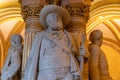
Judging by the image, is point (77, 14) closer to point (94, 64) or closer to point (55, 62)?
point (94, 64)

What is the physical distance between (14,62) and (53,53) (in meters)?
1.19

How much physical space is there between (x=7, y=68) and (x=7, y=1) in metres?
6.45

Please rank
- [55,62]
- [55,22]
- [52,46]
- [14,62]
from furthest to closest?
[14,62], [55,22], [52,46], [55,62]

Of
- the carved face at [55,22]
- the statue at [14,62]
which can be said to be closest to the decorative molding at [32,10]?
the statue at [14,62]

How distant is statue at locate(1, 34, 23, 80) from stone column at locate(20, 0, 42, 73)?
0.16 m

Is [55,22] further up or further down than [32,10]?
further down

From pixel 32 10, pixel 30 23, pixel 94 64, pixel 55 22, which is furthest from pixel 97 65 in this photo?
pixel 32 10

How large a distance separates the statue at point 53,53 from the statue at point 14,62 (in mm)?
752

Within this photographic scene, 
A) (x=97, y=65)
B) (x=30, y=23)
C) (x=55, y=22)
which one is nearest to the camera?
(x=55, y=22)

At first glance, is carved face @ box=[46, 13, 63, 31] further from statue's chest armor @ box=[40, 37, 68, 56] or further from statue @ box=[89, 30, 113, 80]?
statue @ box=[89, 30, 113, 80]

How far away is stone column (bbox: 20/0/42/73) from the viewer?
757 cm

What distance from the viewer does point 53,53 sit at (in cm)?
645

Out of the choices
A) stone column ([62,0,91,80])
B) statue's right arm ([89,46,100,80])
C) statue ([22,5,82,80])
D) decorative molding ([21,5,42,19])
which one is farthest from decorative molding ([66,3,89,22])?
statue ([22,5,82,80])

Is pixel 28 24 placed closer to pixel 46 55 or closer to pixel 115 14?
pixel 46 55
